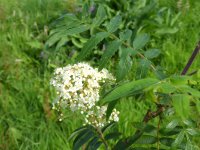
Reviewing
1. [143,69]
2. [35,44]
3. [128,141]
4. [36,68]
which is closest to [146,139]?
[128,141]

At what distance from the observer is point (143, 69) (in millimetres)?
1416

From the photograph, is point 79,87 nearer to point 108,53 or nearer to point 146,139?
point 108,53

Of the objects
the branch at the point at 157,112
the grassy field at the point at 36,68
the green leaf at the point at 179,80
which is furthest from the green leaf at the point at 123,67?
the grassy field at the point at 36,68

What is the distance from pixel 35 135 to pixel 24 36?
1.26 metres

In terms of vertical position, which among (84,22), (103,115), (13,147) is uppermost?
(84,22)

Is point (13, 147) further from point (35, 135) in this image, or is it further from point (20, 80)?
point (20, 80)

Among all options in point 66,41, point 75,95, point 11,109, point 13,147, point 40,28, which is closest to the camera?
point 75,95

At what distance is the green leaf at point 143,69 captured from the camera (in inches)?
55.0

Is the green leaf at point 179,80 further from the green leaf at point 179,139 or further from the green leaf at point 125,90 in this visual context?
the green leaf at point 179,139

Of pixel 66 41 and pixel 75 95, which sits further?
pixel 66 41

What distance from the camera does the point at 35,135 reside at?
280 centimetres

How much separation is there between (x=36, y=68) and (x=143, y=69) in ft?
7.18

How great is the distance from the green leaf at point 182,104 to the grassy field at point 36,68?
3.96ft

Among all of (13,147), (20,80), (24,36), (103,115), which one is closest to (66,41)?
(24,36)
